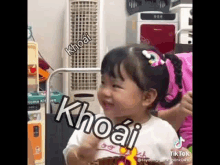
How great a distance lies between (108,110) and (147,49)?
0.62 feet

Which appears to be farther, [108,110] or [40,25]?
[40,25]

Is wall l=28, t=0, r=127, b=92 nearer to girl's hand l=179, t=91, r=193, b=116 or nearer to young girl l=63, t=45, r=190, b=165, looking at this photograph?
young girl l=63, t=45, r=190, b=165

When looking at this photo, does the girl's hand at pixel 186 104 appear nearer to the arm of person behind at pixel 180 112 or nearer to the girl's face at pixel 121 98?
the arm of person behind at pixel 180 112

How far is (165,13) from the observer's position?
899 millimetres

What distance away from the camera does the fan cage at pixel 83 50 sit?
83cm

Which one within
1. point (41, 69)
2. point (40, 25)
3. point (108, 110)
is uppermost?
point (40, 25)

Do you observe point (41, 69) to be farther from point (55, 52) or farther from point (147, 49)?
point (147, 49)

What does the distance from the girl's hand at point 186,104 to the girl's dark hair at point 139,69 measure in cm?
3

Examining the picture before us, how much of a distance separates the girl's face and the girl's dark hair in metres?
0.01

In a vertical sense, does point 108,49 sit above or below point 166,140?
above

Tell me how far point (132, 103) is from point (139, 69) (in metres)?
0.09

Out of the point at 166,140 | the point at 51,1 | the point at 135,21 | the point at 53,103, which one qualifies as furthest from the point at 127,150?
the point at 51,1

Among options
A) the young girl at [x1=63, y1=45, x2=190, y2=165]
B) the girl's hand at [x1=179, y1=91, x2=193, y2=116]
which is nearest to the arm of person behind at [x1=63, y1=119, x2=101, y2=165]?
the young girl at [x1=63, y1=45, x2=190, y2=165]

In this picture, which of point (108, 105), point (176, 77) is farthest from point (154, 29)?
point (108, 105)
